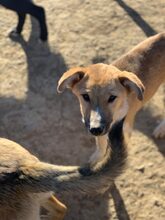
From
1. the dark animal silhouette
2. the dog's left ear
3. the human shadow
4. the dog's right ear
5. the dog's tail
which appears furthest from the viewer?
the human shadow

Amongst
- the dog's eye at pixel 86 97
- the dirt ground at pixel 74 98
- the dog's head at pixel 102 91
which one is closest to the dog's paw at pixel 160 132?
the dirt ground at pixel 74 98

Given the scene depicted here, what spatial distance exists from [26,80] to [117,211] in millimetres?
2143

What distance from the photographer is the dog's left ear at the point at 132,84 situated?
3877mm

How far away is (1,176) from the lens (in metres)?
2.98

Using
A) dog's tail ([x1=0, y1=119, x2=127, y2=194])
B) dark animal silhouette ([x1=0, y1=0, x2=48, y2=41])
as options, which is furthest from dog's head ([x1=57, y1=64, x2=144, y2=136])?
dark animal silhouette ([x1=0, y1=0, x2=48, y2=41])

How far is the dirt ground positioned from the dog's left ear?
100 cm

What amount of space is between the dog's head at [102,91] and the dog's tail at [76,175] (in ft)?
2.79

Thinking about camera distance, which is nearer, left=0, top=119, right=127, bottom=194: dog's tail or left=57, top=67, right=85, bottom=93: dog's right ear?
left=0, top=119, right=127, bottom=194: dog's tail

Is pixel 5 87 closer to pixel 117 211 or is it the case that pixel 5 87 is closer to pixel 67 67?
pixel 67 67

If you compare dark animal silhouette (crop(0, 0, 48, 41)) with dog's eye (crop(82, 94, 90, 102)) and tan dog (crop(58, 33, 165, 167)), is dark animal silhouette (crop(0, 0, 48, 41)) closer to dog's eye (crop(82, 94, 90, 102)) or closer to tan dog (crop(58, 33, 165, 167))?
tan dog (crop(58, 33, 165, 167))

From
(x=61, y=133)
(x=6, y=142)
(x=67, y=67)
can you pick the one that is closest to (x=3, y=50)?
(x=67, y=67)

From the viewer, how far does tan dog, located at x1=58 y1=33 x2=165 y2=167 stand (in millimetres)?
3867

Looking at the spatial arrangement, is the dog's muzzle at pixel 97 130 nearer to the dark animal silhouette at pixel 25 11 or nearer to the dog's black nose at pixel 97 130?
the dog's black nose at pixel 97 130

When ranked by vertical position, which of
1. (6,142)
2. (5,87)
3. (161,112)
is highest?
(6,142)
